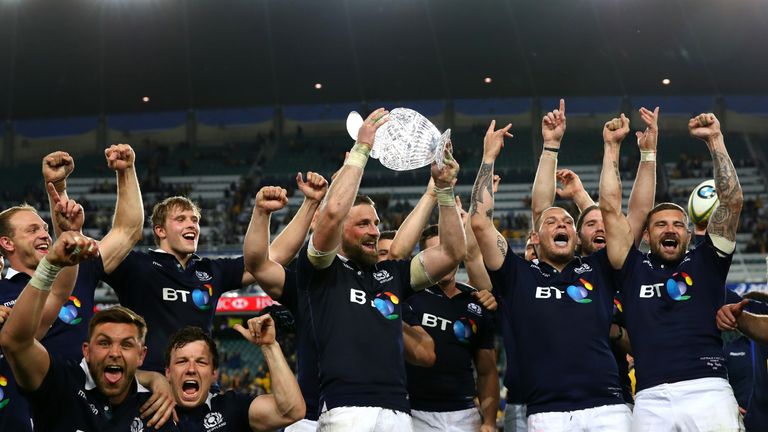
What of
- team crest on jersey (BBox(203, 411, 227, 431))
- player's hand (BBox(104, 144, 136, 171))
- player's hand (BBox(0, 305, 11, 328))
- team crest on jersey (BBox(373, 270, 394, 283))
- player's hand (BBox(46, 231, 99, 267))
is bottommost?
team crest on jersey (BBox(203, 411, 227, 431))

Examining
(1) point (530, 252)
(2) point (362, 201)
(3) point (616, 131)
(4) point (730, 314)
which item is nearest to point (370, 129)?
(2) point (362, 201)

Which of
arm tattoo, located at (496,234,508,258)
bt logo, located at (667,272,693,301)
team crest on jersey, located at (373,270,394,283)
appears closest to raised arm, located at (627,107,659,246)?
bt logo, located at (667,272,693,301)

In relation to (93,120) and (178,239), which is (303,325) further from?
(93,120)

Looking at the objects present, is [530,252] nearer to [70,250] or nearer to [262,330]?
[262,330]

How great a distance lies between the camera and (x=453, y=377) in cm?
593

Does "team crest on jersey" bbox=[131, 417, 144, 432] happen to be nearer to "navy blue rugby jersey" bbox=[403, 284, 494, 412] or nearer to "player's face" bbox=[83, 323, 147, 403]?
"player's face" bbox=[83, 323, 147, 403]

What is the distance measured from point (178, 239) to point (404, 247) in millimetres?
1454

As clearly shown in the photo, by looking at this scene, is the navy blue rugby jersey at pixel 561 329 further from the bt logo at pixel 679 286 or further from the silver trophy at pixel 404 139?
the silver trophy at pixel 404 139

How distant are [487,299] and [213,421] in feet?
6.87

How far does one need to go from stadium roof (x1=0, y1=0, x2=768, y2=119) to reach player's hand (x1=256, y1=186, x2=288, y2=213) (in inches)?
940

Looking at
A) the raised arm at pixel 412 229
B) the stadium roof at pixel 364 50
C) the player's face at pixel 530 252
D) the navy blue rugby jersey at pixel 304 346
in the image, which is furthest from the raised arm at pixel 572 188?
the stadium roof at pixel 364 50

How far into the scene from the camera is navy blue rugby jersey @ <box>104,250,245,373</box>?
5.38 m

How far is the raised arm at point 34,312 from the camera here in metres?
3.79

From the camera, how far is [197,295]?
560 cm
